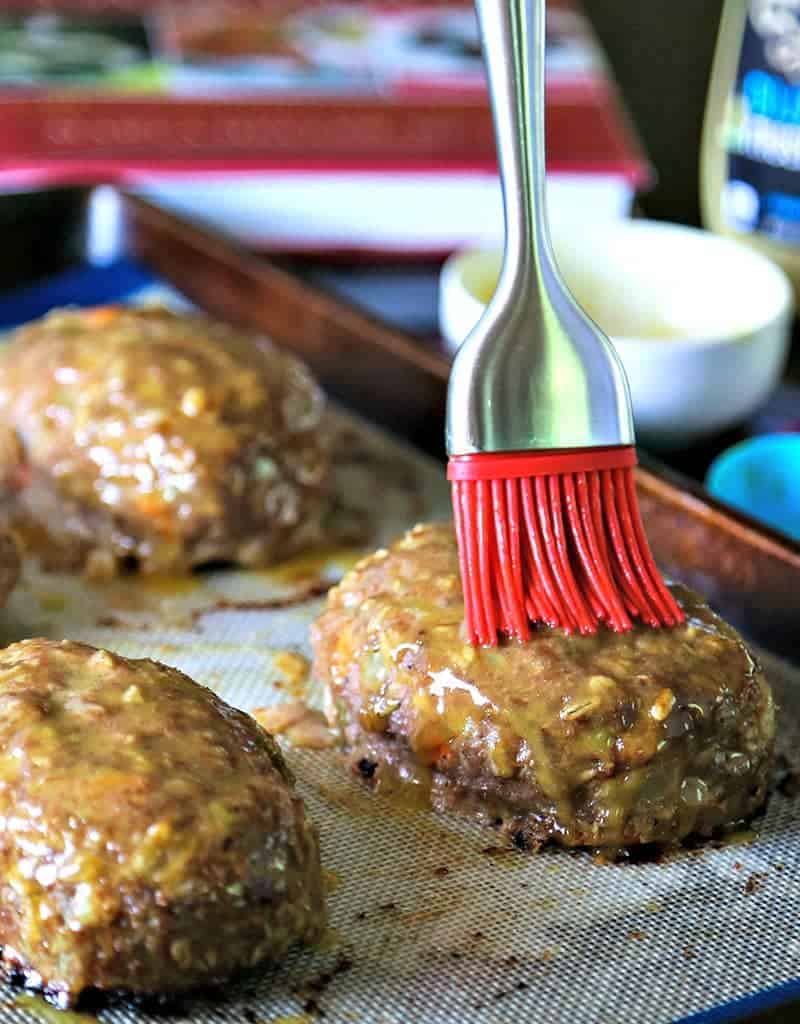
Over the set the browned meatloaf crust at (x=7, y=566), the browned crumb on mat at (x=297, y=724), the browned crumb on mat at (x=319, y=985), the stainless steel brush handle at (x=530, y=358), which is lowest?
the browned crumb on mat at (x=297, y=724)

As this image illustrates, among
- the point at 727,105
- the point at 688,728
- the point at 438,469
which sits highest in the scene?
the point at 727,105

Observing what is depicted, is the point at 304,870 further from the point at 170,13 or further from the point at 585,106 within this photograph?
the point at 170,13

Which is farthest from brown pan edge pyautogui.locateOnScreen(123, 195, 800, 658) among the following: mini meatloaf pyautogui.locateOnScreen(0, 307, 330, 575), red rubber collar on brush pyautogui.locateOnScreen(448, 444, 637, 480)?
red rubber collar on brush pyautogui.locateOnScreen(448, 444, 637, 480)

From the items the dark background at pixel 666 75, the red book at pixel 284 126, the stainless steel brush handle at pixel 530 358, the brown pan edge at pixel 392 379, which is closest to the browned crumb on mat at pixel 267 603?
the brown pan edge at pixel 392 379

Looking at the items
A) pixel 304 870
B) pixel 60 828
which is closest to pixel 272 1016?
pixel 304 870

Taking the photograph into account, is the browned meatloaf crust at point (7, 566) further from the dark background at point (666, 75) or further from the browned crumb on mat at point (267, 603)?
A: the dark background at point (666, 75)

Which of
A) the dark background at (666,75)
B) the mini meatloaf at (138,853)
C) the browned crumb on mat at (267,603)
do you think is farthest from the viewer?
the dark background at (666,75)
